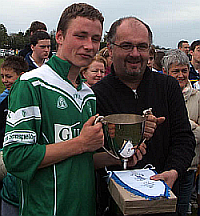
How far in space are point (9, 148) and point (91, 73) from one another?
2726 millimetres

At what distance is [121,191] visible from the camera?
1277mm

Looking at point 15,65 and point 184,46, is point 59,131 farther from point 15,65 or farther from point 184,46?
point 184,46

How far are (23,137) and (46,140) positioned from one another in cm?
13

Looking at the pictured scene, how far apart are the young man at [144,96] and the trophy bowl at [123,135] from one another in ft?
1.08

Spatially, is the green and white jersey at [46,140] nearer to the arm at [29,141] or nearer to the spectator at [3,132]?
the arm at [29,141]

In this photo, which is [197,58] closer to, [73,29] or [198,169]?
[198,169]

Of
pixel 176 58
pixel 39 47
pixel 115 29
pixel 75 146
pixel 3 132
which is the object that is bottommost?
pixel 3 132

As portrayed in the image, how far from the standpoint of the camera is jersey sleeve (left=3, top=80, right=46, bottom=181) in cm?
120

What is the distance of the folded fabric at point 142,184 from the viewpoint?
1.23 metres

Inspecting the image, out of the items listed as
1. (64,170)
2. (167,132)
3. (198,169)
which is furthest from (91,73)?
(64,170)

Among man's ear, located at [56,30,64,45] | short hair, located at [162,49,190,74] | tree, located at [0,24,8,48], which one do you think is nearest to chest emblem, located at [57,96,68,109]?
man's ear, located at [56,30,64,45]

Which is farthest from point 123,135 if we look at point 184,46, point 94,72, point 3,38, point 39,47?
point 3,38

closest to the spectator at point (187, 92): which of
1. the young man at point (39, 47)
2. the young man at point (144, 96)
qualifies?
the young man at point (144, 96)

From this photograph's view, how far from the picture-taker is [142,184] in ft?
4.36
